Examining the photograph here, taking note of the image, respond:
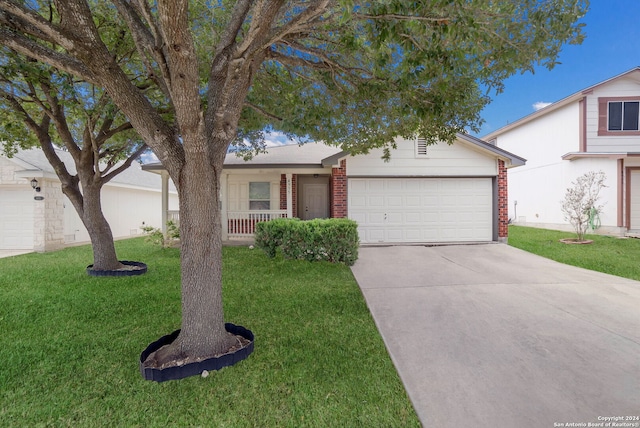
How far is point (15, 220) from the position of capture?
11312mm

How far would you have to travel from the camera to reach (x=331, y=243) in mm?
7672

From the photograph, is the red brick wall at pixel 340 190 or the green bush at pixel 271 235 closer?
the green bush at pixel 271 235

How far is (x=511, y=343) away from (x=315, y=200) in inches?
402

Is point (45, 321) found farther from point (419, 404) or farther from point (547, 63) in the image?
point (547, 63)

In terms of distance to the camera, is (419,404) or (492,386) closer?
(419,404)

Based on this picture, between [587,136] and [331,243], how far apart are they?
13541 mm

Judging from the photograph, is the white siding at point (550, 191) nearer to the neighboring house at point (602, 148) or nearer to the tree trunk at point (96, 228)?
the neighboring house at point (602, 148)

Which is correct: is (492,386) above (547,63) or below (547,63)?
below

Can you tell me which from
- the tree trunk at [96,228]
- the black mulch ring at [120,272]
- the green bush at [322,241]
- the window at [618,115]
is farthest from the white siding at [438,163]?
the tree trunk at [96,228]

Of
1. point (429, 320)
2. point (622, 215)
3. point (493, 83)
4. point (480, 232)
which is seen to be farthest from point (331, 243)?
point (622, 215)

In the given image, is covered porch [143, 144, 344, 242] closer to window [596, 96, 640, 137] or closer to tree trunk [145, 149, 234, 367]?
tree trunk [145, 149, 234, 367]

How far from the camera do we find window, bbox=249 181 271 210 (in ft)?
40.4

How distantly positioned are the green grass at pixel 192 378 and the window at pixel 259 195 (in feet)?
21.0

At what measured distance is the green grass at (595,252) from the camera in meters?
7.39
